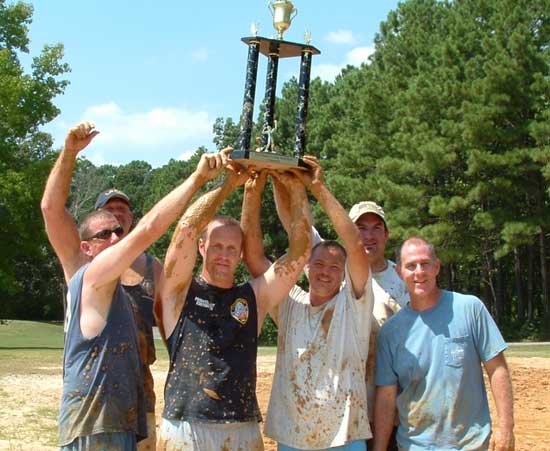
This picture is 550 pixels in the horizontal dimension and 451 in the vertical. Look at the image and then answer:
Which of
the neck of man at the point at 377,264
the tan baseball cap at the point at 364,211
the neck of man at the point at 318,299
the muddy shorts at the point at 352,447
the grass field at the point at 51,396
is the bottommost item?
the grass field at the point at 51,396

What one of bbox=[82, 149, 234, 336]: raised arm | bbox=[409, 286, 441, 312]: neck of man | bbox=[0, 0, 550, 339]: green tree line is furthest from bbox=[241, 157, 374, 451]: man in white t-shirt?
bbox=[0, 0, 550, 339]: green tree line

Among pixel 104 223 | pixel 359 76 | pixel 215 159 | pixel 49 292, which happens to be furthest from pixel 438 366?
pixel 49 292

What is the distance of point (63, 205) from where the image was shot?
423 cm

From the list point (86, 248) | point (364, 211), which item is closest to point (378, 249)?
point (364, 211)

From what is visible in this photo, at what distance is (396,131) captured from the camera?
3238 centimetres

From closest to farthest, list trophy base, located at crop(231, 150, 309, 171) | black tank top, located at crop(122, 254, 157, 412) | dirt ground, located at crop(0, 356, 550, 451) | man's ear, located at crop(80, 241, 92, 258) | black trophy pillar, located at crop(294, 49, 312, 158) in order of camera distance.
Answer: man's ear, located at crop(80, 241, 92, 258) → trophy base, located at crop(231, 150, 309, 171) → black tank top, located at crop(122, 254, 157, 412) → black trophy pillar, located at crop(294, 49, 312, 158) → dirt ground, located at crop(0, 356, 550, 451)

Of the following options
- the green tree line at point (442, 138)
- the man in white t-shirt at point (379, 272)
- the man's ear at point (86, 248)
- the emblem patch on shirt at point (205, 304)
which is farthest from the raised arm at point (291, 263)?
the green tree line at point (442, 138)

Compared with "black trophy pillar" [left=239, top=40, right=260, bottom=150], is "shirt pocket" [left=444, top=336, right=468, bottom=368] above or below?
below

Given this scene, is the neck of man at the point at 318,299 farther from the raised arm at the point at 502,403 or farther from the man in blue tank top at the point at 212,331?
the raised arm at the point at 502,403

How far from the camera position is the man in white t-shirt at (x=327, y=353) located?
408cm

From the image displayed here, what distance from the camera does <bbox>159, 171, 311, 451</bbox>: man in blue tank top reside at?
3.88m

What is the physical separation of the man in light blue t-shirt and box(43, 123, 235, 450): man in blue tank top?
1.43 m

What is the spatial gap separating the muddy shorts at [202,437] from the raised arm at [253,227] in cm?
108

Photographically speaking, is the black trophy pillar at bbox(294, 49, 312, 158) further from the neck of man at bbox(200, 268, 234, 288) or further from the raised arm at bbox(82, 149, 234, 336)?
the raised arm at bbox(82, 149, 234, 336)
